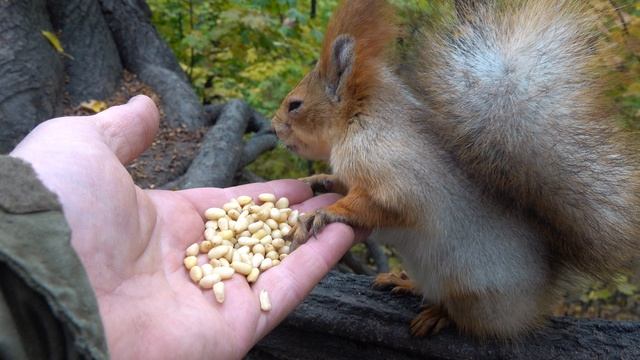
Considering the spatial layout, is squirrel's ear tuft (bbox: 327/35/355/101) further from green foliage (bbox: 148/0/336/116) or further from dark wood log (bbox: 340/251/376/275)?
dark wood log (bbox: 340/251/376/275)

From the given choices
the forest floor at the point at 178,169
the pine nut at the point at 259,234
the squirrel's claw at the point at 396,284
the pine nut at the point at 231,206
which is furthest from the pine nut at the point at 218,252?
the forest floor at the point at 178,169

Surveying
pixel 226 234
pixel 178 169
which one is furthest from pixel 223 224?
pixel 178 169

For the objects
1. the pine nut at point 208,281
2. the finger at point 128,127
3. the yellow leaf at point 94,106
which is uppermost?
the finger at point 128,127

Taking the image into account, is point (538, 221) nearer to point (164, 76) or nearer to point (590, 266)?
point (590, 266)

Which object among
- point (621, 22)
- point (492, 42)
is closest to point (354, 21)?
point (492, 42)

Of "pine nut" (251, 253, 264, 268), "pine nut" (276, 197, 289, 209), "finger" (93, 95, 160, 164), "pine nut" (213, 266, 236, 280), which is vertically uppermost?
"finger" (93, 95, 160, 164)

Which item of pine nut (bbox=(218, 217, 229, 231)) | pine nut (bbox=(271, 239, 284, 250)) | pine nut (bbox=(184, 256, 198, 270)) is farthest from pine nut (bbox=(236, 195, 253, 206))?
pine nut (bbox=(184, 256, 198, 270))

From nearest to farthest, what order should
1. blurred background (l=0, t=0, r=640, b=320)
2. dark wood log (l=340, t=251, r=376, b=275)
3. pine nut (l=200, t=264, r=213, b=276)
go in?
pine nut (l=200, t=264, r=213, b=276), blurred background (l=0, t=0, r=640, b=320), dark wood log (l=340, t=251, r=376, b=275)

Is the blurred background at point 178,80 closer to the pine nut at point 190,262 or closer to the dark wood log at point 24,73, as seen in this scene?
the dark wood log at point 24,73
